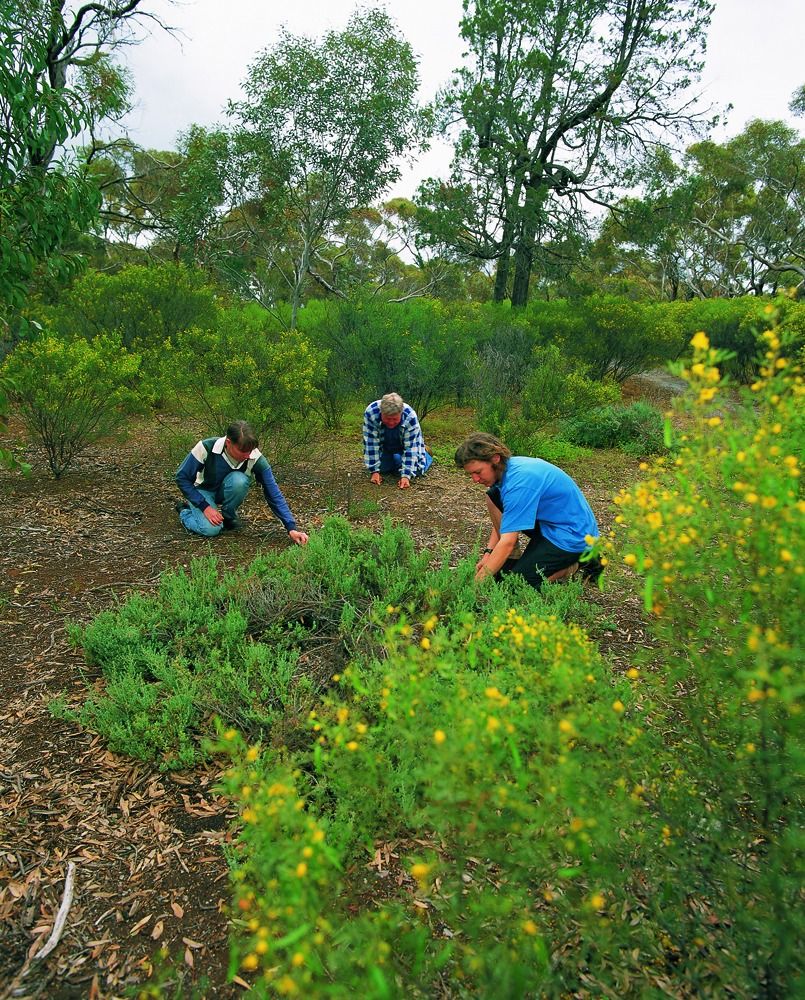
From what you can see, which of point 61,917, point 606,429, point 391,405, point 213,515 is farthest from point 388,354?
point 61,917

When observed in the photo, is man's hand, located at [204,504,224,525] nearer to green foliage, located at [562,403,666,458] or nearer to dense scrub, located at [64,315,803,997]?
dense scrub, located at [64,315,803,997]

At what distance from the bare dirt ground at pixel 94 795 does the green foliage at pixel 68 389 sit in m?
0.86

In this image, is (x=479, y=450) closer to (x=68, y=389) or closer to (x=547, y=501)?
(x=547, y=501)

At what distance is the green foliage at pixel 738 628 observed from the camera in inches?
45.0

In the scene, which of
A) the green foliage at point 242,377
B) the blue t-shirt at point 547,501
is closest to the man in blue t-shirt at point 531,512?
the blue t-shirt at point 547,501

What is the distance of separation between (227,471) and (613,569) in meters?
3.40

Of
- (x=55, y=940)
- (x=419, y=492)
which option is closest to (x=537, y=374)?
(x=419, y=492)

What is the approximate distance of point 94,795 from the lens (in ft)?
7.75

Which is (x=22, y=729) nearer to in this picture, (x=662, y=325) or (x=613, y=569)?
(x=613, y=569)

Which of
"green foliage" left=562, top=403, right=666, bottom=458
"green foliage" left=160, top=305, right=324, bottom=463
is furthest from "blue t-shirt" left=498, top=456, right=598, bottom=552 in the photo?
"green foliage" left=562, top=403, right=666, bottom=458

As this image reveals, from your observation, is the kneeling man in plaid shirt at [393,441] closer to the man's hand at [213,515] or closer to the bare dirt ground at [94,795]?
the bare dirt ground at [94,795]

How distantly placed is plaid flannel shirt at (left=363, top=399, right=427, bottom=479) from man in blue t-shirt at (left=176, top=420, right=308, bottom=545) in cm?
183

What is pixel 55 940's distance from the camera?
1805 millimetres

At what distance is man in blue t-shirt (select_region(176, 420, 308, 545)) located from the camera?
424cm
